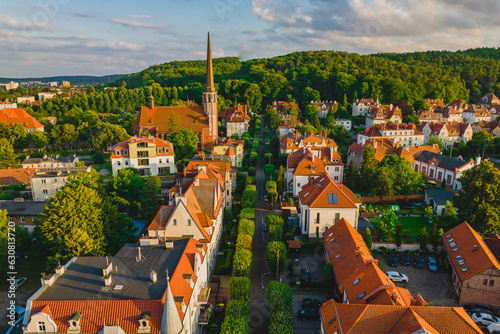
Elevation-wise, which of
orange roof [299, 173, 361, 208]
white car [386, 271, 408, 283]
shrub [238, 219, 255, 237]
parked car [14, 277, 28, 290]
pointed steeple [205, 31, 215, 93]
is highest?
pointed steeple [205, 31, 215, 93]

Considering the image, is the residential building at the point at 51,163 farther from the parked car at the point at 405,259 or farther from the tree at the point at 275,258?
the parked car at the point at 405,259

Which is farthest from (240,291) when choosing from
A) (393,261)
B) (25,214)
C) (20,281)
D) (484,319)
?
(25,214)

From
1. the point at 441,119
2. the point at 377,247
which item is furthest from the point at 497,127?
the point at 377,247

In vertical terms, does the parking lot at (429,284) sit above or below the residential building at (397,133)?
below

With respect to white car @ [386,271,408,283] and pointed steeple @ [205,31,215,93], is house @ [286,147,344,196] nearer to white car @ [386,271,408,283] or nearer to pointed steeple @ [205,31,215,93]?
white car @ [386,271,408,283]

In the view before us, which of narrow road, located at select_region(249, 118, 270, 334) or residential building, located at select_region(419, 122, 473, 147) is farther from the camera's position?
residential building, located at select_region(419, 122, 473, 147)

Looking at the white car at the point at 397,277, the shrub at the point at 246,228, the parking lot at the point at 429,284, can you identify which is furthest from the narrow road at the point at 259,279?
the parking lot at the point at 429,284

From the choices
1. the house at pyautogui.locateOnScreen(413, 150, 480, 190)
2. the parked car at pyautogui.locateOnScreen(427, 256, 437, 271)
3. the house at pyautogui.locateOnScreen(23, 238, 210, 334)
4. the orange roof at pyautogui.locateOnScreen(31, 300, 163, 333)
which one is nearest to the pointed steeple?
the house at pyautogui.locateOnScreen(413, 150, 480, 190)
